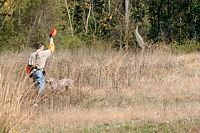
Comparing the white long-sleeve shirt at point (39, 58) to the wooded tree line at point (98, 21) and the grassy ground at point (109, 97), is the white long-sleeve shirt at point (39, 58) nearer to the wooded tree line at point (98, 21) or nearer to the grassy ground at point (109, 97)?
the grassy ground at point (109, 97)

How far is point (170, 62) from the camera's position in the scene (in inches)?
854

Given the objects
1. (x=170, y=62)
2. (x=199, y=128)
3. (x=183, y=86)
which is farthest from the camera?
(x=170, y=62)

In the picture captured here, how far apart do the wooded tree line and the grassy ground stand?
45.1 feet

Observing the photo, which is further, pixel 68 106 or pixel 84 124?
pixel 68 106

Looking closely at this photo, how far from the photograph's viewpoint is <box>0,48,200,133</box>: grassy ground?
8.71 metres

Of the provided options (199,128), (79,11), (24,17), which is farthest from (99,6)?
(199,128)

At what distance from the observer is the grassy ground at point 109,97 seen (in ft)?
28.6

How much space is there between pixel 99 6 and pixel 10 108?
44.9m

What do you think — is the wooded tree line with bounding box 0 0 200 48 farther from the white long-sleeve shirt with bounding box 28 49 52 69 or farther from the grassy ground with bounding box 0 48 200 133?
the white long-sleeve shirt with bounding box 28 49 52 69

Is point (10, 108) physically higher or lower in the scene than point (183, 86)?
higher

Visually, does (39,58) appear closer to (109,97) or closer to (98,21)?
(109,97)

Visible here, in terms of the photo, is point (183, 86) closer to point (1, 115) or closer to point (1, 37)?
point (1, 115)

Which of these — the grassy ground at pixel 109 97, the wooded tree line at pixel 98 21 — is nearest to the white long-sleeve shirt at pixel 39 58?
the grassy ground at pixel 109 97

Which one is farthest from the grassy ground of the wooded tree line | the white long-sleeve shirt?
the wooded tree line
